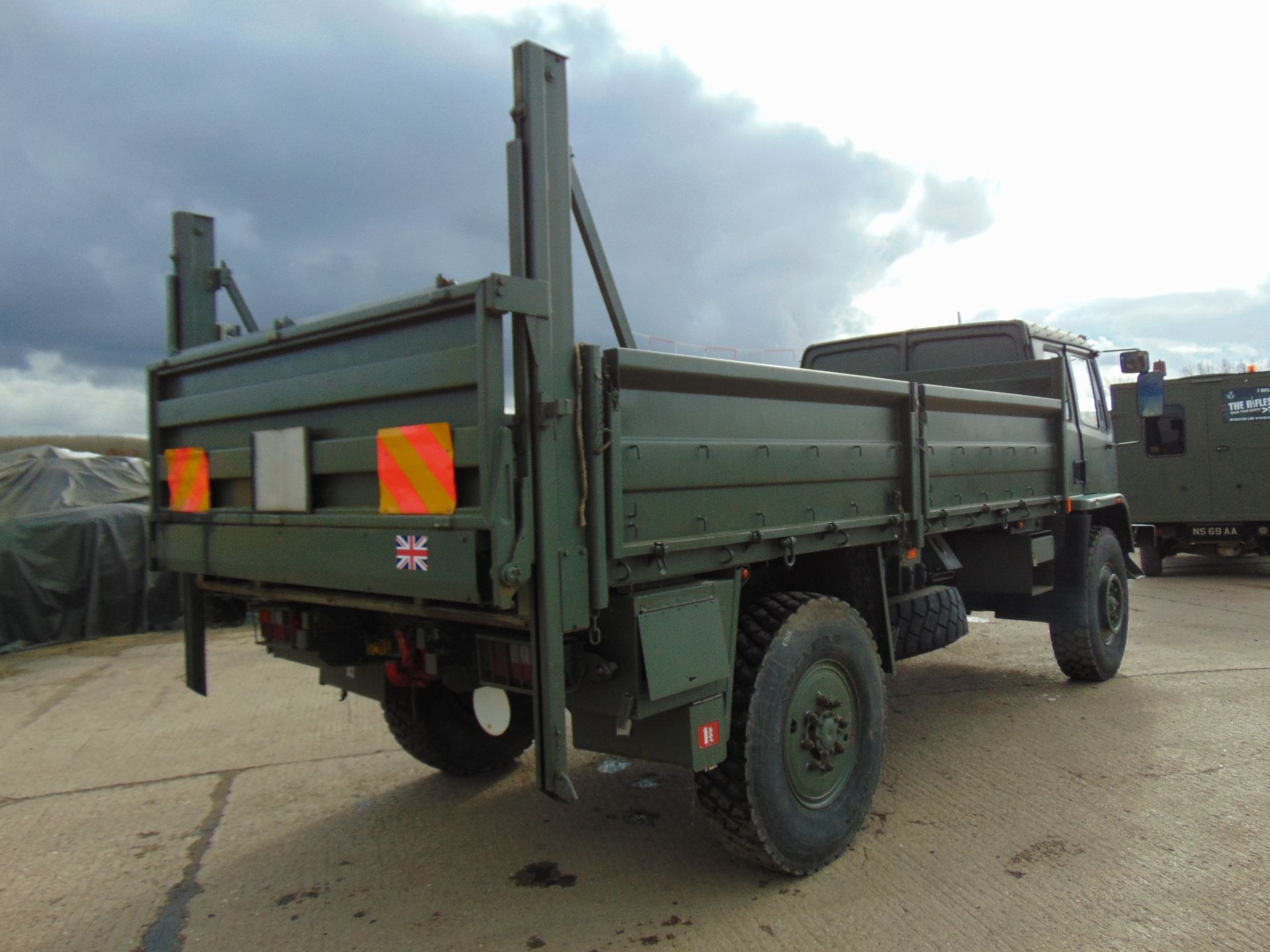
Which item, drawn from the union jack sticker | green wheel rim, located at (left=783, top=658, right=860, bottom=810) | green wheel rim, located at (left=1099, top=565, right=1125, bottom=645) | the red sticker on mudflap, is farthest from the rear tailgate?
green wheel rim, located at (left=1099, top=565, right=1125, bottom=645)

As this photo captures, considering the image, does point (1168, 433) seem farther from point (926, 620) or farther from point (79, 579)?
point (79, 579)

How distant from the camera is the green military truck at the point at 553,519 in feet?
9.06

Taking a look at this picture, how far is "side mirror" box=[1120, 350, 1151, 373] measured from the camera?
21.3 ft

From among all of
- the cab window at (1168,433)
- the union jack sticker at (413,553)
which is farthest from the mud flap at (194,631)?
the cab window at (1168,433)

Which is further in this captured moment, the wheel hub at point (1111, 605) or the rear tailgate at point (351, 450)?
the wheel hub at point (1111, 605)

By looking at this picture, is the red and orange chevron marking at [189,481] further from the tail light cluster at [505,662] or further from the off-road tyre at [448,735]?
the tail light cluster at [505,662]

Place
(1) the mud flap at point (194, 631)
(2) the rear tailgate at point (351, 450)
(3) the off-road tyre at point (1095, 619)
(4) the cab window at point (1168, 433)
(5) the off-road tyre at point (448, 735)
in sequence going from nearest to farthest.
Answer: (2) the rear tailgate at point (351, 450) < (1) the mud flap at point (194, 631) < (5) the off-road tyre at point (448, 735) < (3) the off-road tyre at point (1095, 619) < (4) the cab window at point (1168, 433)

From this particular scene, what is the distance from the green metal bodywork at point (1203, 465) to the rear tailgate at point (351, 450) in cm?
1161

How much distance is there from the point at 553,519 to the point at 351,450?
2.79 feet

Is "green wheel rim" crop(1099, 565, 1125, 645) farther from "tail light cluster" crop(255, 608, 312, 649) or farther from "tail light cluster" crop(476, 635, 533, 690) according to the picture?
"tail light cluster" crop(255, 608, 312, 649)

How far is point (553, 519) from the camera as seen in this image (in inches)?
107

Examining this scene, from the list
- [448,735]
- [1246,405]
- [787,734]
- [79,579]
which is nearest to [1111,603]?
[787,734]

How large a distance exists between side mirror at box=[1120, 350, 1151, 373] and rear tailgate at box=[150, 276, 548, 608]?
211 inches

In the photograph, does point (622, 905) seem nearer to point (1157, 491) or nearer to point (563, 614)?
point (563, 614)
